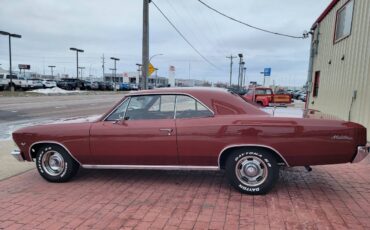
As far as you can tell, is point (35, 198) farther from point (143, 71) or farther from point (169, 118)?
point (143, 71)

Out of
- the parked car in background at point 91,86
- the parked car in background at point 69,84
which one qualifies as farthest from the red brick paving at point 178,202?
the parked car in background at point 91,86

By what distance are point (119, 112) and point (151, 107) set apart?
48 centimetres

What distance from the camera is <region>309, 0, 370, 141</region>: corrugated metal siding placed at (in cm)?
852

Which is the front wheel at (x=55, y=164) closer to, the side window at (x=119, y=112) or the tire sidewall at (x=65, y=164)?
the tire sidewall at (x=65, y=164)

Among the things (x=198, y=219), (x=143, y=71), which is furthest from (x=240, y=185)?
(x=143, y=71)

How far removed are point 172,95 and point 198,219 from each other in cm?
186

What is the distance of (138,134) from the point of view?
465 cm

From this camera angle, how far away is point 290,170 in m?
5.75

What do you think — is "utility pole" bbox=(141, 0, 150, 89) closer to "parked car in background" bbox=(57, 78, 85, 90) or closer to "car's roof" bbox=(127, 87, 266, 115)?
"car's roof" bbox=(127, 87, 266, 115)

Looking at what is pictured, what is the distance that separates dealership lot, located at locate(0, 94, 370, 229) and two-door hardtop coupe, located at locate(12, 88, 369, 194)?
334mm

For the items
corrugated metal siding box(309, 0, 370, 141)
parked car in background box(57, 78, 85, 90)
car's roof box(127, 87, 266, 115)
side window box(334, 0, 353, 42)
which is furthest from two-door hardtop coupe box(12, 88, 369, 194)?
parked car in background box(57, 78, 85, 90)

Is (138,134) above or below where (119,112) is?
below

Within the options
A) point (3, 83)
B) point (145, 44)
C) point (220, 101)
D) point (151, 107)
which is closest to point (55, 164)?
point (151, 107)

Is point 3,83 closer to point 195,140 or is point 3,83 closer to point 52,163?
point 52,163
